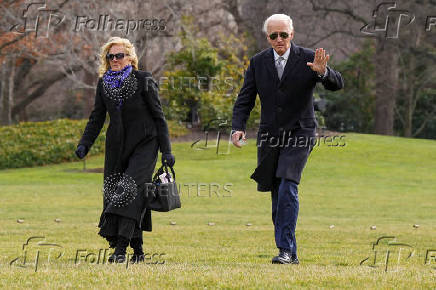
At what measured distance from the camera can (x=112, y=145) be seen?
729 centimetres

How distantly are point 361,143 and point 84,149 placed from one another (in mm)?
22314

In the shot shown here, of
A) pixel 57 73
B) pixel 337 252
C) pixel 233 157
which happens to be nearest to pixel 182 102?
pixel 233 157

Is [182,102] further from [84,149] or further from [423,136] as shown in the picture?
[84,149]

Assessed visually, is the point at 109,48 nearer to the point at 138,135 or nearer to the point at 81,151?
the point at 138,135

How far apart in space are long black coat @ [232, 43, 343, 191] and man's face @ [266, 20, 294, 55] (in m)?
0.09

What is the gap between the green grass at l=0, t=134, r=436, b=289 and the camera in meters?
5.63

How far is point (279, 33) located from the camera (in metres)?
6.81

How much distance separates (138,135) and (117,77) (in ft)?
1.89

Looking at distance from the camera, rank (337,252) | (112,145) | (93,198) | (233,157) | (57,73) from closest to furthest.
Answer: (112,145), (337,252), (93,198), (233,157), (57,73)

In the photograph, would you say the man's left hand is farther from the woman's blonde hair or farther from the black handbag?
the woman's blonde hair

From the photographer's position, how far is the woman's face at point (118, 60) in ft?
24.0

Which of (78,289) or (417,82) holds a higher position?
(417,82)

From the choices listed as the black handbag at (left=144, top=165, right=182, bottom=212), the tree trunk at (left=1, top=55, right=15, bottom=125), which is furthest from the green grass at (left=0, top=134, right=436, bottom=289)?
the tree trunk at (left=1, top=55, right=15, bottom=125)

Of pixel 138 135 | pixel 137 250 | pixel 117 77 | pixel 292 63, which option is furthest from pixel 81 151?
pixel 292 63
